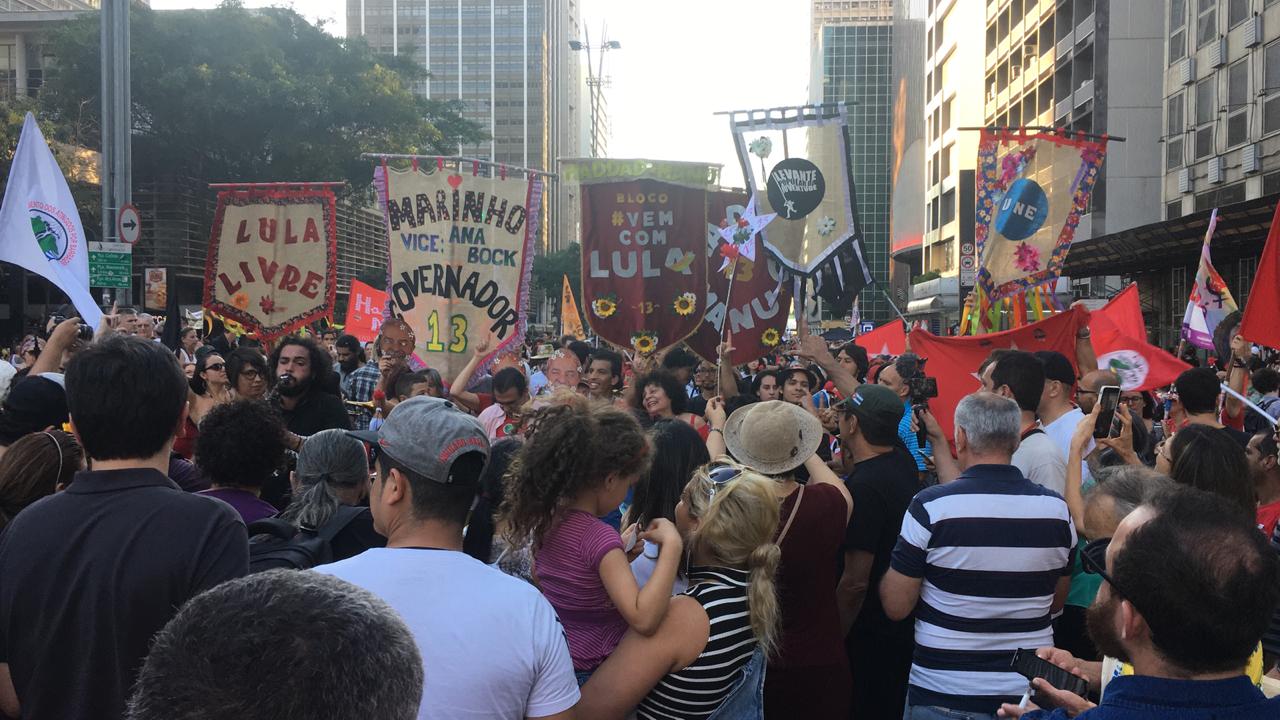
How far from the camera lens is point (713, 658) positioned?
315 cm

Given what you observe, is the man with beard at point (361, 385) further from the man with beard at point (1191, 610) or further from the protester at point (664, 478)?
the man with beard at point (1191, 610)

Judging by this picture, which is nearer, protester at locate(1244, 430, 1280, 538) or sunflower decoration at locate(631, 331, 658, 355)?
protester at locate(1244, 430, 1280, 538)

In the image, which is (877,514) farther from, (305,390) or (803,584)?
(305,390)

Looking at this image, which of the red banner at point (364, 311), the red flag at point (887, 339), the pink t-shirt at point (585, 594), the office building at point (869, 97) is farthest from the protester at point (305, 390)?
the office building at point (869, 97)

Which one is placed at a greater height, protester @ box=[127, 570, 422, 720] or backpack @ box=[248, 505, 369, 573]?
protester @ box=[127, 570, 422, 720]

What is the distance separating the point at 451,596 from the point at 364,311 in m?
13.4

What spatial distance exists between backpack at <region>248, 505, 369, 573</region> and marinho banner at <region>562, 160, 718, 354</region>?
550 centimetres

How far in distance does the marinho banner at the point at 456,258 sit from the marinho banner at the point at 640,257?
79 centimetres

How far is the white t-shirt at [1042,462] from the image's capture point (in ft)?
15.6

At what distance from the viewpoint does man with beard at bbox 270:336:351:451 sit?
6.40 m

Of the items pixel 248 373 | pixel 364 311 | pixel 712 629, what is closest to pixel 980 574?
pixel 712 629

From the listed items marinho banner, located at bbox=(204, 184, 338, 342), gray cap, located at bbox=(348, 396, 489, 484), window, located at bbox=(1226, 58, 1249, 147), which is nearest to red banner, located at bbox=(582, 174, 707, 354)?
marinho banner, located at bbox=(204, 184, 338, 342)

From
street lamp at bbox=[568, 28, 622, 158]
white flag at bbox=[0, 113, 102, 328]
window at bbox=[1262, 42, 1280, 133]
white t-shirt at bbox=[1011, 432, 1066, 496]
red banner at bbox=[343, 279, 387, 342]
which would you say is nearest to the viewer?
white t-shirt at bbox=[1011, 432, 1066, 496]

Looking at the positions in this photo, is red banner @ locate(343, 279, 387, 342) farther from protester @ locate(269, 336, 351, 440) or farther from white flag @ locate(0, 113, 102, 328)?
protester @ locate(269, 336, 351, 440)
